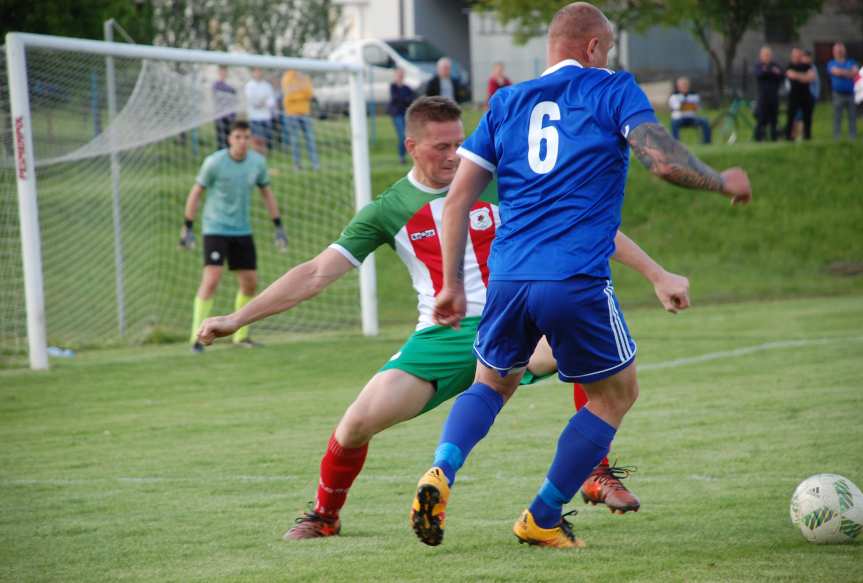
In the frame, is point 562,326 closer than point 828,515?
Yes

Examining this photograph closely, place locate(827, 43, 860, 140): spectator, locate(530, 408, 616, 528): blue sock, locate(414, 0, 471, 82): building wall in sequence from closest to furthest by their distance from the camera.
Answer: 1. locate(530, 408, 616, 528): blue sock
2. locate(827, 43, 860, 140): spectator
3. locate(414, 0, 471, 82): building wall

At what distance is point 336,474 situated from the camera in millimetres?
5504

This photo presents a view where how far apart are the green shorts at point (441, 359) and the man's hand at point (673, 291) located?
2.77 feet

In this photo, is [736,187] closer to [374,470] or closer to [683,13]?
[374,470]

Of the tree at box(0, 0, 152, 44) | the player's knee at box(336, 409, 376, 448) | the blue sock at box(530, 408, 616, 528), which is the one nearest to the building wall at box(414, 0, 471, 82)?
the tree at box(0, 0, 152, 44)

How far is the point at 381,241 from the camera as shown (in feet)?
18.2

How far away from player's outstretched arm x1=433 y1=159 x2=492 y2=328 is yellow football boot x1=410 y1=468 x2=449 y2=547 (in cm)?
70

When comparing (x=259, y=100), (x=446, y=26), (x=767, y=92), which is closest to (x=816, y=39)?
(x=446, y=26)

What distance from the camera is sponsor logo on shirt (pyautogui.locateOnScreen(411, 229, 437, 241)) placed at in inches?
217

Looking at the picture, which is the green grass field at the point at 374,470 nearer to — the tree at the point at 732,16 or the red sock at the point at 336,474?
the red sock at the point at 336,474

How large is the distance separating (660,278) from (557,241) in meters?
0.50

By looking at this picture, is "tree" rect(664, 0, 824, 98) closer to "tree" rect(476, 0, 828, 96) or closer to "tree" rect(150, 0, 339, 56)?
"tree" rect(476, 0, 828, 96)

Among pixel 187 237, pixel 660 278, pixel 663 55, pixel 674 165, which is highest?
pixel 674 165

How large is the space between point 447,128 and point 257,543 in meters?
1.93
